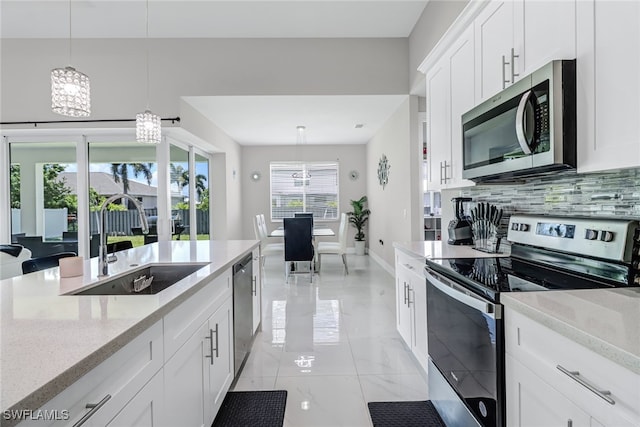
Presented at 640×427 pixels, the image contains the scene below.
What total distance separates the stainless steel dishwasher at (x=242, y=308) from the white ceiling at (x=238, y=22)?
271cm

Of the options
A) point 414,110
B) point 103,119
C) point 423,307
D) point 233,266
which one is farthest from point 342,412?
point 103,119

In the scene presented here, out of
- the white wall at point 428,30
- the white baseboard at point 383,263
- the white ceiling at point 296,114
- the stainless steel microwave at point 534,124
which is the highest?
the white wall at point 428,30

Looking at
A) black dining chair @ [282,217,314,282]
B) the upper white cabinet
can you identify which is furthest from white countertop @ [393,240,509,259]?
black dining chair @ [282,217,314,282]

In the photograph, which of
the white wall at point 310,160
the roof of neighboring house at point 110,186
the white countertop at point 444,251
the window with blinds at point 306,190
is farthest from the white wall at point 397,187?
the roof of neighboring house at point 110,186

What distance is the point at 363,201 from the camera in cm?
783

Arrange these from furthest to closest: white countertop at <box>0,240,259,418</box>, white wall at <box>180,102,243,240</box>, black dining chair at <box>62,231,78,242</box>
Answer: white wall at <box>180,102,243,240</box> < black dining chair at <box>62,231,78,242</box> < white countertop at <box>0,240,259,418</box>

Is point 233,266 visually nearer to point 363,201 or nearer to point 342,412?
point 342,412

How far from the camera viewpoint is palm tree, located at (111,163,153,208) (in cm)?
465

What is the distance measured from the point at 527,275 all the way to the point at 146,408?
1529mm

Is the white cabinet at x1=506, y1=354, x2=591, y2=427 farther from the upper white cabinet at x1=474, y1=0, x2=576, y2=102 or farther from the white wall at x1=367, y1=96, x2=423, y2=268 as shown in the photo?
the white wall at x1=367, y1=96, x2=423, y2=268

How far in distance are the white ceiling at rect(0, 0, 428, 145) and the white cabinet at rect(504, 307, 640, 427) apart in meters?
3.53

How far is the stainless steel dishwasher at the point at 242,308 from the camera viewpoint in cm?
212

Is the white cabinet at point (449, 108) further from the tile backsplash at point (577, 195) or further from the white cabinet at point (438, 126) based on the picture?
the tile backsplash at point (577, 195)

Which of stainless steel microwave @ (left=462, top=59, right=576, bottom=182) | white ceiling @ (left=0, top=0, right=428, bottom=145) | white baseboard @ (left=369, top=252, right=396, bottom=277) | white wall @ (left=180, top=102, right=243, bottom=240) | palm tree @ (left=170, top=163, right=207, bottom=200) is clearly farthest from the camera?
white wall @ (left=180, top=102, right=243, bottom=240)
